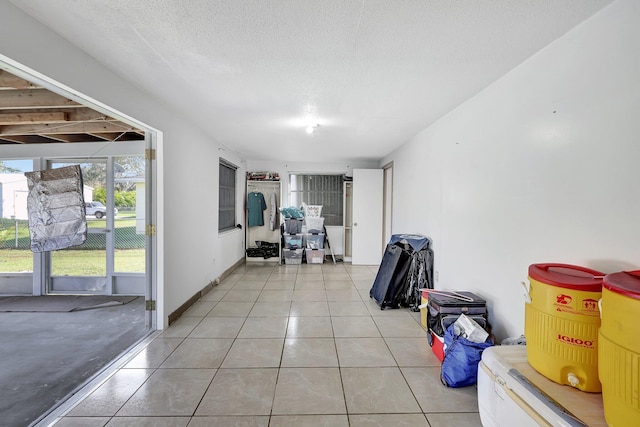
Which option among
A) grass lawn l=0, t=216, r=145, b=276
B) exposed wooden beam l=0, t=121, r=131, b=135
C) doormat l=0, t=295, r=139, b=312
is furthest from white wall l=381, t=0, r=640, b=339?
doormat l=0, t=295, r=139, b=312

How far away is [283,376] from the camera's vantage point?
199 cm

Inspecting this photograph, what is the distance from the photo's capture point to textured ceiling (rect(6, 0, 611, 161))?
1.36m

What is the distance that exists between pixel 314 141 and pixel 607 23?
10.9 feet

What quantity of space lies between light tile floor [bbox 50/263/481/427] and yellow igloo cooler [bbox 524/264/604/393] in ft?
2.37

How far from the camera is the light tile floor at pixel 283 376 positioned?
5.32 feet

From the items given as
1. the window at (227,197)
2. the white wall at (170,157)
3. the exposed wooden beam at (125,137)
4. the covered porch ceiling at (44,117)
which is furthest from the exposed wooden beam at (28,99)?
the window at (227,197)

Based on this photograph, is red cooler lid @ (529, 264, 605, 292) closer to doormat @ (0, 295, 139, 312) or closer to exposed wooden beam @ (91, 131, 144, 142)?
doormat @ (0, 295, 139, 312)

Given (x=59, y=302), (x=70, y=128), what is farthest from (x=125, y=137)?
(x=59, y=302)

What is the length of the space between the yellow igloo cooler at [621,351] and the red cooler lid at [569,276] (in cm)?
18

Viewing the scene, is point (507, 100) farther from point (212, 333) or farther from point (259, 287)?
point (259, 287)

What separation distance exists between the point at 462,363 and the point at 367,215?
12.9 ft

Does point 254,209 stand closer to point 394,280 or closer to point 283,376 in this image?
point 394,280

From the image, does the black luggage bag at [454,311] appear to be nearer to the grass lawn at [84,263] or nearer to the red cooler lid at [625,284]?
the red cooler lid at [625,284]

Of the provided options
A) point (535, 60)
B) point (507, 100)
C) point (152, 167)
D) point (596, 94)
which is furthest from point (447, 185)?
point (152, 167)
